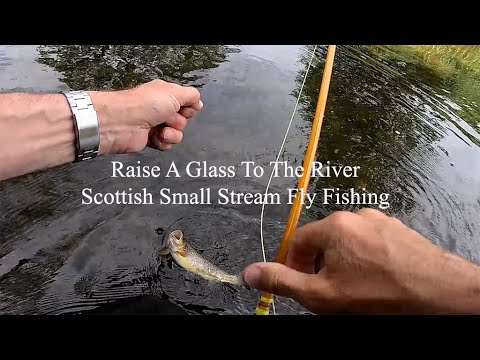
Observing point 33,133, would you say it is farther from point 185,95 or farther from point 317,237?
point 317,237

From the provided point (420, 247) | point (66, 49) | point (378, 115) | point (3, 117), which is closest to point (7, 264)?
point (3, 117)

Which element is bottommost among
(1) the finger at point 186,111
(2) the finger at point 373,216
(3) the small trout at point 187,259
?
(3) the small trout at point 187,259

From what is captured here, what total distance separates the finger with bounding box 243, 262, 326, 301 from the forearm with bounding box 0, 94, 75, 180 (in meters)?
0.92

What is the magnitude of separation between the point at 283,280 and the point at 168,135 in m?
1.20

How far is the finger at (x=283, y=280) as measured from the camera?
51.7 inches

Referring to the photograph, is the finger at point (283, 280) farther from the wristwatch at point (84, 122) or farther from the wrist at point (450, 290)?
the wristwatch at point (84, 122)

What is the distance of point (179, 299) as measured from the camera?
2785 mm

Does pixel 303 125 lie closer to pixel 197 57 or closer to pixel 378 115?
pixel 378 115

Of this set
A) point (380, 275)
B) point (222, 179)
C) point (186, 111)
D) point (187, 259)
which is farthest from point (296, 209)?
point (222, 179)

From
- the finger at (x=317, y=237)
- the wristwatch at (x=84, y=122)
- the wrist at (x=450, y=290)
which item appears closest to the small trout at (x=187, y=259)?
the wristwatch at (x=84, y=122)

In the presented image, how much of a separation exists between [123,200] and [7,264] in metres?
0.82

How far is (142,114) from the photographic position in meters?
2.18

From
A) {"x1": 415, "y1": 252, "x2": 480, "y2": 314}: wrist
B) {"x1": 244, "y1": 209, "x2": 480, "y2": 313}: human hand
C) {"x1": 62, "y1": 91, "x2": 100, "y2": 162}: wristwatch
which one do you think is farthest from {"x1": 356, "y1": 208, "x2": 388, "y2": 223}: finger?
{"x1": 62, "y1": 91, "x2": 100, "y2": 162}: wristwatch

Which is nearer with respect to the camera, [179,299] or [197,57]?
[179,299]
